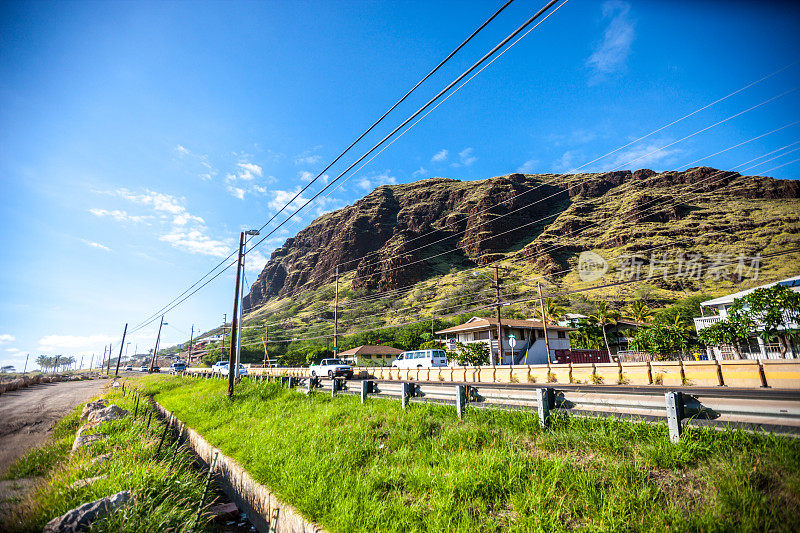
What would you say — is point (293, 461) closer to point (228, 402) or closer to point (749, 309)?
point (228, 402)

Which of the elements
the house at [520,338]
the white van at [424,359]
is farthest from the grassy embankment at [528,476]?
the house at [520,338]

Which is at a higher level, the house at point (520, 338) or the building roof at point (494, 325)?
the building roof at point (494, 325)

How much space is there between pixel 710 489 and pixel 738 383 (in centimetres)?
1232

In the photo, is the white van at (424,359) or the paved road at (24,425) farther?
the white van at (424,359)

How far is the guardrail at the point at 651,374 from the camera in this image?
11438mm

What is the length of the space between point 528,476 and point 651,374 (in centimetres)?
1528

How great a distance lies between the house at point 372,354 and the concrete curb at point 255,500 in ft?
172

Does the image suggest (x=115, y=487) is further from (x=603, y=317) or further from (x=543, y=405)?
(x=603, y=317)

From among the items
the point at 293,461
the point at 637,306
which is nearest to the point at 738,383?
the point at 293,461

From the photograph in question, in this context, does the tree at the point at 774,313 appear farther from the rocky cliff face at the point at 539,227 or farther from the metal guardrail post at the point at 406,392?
the rocky cliff face at the point at 539,227

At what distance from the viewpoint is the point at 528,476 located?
5121mm

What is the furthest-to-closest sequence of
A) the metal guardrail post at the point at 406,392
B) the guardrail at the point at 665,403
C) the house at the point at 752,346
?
the house at the point at 752,346
the metal guardrail post at the point at 406,392
the guardrail at the point at 665,403

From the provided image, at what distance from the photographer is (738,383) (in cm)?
1252

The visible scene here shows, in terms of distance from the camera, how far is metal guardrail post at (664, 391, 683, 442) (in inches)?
201
